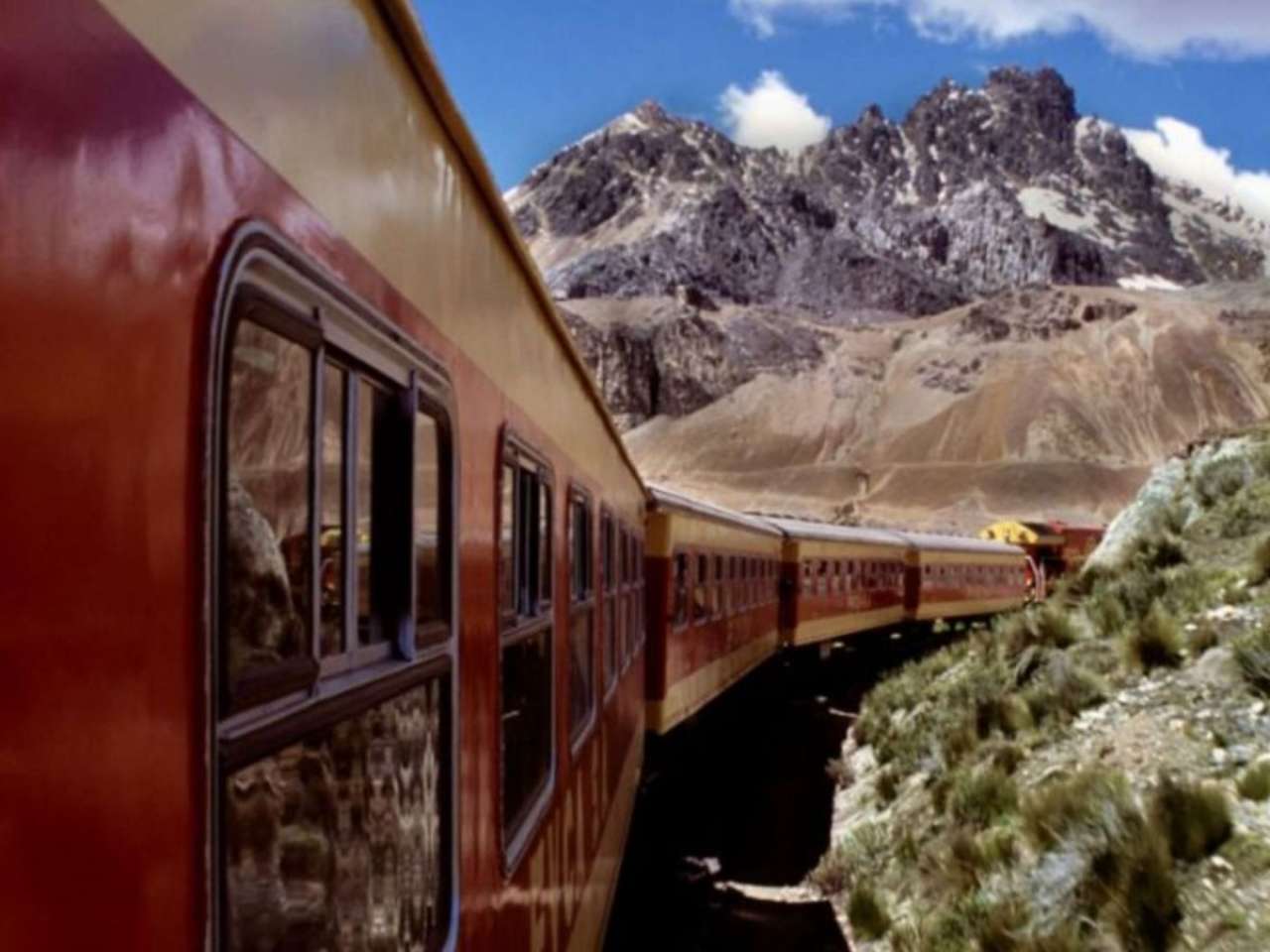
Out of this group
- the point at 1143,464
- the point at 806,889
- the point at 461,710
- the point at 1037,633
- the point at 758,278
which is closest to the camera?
the point at 461,710

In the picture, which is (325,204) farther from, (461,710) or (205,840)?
(461,710)

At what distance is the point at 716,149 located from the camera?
167125mm

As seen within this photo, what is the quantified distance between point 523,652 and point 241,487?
8.73 ft

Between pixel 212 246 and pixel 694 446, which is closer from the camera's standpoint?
pixel 212 246

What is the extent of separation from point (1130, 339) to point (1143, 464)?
1433 centimetres

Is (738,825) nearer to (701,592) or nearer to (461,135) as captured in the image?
(701,592)

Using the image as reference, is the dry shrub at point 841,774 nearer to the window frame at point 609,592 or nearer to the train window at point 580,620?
the window frame at point 609,592

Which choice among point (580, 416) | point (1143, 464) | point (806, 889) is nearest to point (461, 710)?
point (580, 416)

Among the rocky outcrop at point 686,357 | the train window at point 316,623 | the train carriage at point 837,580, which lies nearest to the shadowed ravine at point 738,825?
the train carriage at point 837,580

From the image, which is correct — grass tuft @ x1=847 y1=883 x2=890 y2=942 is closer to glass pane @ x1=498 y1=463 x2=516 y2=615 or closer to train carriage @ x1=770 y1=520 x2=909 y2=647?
glass pane @ x1=498 y1=463 x2=516 y2=615

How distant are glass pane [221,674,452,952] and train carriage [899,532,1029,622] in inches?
1139

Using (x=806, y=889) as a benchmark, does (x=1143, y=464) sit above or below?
above

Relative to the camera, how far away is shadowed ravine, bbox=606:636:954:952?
12383 millimetres

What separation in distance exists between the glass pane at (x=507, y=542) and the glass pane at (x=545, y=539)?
0.63 m
